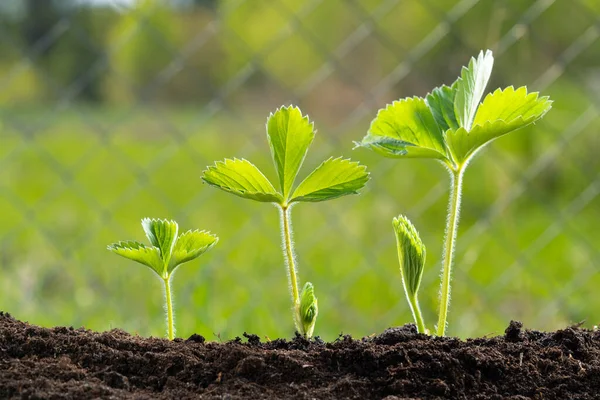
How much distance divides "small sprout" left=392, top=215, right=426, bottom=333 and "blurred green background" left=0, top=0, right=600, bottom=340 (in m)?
0.72

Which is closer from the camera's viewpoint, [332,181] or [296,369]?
[296,369]

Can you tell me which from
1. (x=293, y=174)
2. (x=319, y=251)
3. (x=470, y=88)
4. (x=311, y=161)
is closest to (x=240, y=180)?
(x=293, y=174)

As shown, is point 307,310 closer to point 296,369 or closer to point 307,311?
point 307,311

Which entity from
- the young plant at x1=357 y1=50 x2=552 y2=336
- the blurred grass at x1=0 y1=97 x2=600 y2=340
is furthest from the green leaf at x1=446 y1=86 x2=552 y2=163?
the blurred grass at x1=0 y1=97 x2=600 y2=340

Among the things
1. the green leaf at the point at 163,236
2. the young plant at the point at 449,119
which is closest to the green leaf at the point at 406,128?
the young plant at the point at 449,119

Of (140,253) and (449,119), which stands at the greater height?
(449,119)

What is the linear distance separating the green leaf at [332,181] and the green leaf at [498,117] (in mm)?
110

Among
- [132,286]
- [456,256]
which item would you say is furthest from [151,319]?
[456,256]

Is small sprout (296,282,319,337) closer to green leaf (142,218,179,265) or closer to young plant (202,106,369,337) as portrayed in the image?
young plant (202,106,369,337)

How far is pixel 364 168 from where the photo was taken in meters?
0.90

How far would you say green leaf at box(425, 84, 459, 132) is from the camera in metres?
0.93

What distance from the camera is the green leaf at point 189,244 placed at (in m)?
0.92

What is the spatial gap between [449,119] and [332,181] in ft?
0.51

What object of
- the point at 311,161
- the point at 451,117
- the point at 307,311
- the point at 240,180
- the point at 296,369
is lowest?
the point at 296,369
